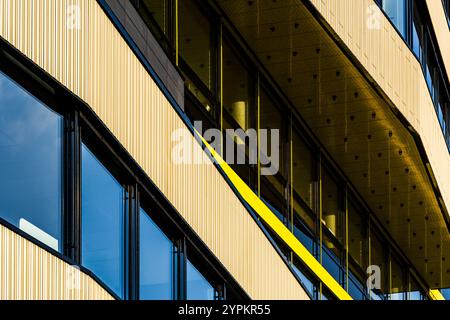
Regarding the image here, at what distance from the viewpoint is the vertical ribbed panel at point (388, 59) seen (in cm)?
2128

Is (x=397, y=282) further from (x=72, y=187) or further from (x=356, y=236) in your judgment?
(x=72, y=187)

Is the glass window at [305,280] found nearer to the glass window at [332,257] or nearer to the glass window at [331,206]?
the glass window at [332,257]

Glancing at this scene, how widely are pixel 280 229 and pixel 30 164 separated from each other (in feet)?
36.5

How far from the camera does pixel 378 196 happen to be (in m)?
29.5

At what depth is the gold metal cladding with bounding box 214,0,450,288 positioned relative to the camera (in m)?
21.3

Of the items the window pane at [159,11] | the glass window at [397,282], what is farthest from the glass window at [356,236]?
the window pane at [159,11]

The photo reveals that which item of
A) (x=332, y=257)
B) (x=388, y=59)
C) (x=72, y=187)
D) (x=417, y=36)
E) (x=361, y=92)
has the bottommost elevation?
(x=72, y=187)

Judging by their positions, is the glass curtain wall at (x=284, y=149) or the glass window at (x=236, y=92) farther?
the glass window at (x=236, y=92)

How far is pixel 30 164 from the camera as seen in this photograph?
41.3 ft

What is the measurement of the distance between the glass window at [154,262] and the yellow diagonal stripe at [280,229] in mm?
2123

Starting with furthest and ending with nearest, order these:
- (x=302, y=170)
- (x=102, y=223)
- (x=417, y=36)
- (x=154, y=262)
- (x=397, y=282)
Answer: (x=397, y=282) → (x=417, y=36) → (x=302, y=170) → (x=154, y=262) → (x=102, y=223)

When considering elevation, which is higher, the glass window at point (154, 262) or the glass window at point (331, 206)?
the glass window at point (331, 206)

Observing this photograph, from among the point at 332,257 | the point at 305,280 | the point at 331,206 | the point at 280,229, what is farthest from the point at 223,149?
the point at 331,206

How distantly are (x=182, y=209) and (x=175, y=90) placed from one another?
2.18 meters
